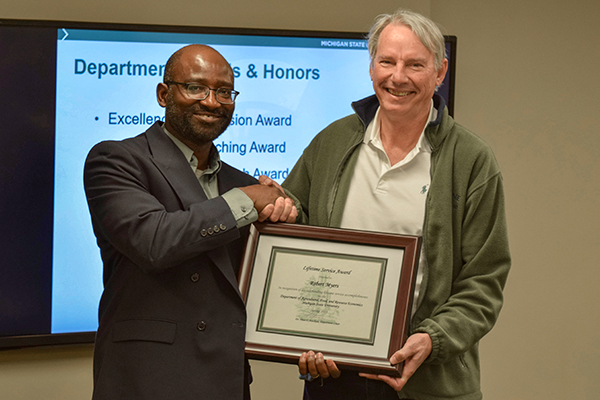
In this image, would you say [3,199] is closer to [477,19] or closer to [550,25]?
[477,19]

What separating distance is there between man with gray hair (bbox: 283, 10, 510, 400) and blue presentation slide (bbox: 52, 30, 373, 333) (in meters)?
1.14

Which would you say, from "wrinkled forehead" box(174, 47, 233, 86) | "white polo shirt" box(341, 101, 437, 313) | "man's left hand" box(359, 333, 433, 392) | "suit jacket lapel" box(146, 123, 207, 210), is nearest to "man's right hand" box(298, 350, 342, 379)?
"man's left hand" box(359, 333, 433, 392)

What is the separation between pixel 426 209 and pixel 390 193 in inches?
5.0

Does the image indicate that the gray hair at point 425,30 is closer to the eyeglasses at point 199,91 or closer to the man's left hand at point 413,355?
the eyeglasses at point 199,91

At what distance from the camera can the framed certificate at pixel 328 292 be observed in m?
1.65

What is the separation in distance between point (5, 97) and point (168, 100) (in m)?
1.23

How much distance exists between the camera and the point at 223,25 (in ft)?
9.93

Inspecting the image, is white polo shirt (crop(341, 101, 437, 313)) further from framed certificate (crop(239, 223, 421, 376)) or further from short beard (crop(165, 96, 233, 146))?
short beard (crop(165, 96, 233, 146))

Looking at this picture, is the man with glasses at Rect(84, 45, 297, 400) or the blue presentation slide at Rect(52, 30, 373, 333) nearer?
the man with glasses at Rect(84, 45, 297, 400)

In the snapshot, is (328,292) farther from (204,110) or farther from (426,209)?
(204,110)

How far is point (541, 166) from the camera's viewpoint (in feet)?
11.4

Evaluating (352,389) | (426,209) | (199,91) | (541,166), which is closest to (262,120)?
(199,91)

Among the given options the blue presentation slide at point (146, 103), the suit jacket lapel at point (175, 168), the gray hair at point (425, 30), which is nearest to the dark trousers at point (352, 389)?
the suit jacket lapel at point (175, 168)

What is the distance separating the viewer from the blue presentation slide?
274 cm
